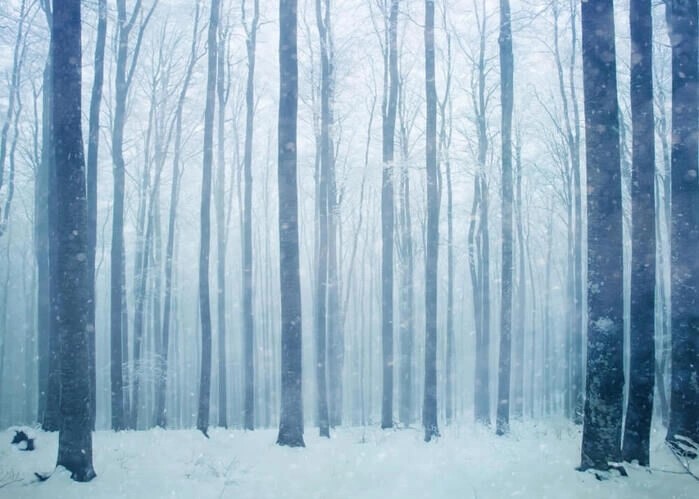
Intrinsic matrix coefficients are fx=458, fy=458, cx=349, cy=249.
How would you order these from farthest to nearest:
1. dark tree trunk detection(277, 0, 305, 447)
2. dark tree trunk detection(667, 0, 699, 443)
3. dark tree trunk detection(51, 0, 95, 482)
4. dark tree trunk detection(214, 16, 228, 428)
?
dark tree trunk detection(214, 16, 228, 428) → dark tree trunk detection(277, 0, 305, 447) → dark tree trunk detection(667, 0, 699, 443) → dark tree trunk detection(51, 0, 95, 482)

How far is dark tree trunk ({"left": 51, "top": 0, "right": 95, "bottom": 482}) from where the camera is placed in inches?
249

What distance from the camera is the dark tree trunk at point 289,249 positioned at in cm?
877

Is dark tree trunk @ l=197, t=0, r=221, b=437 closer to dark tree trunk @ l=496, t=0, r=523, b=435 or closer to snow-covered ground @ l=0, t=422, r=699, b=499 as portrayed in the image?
snow-covered ground @ l=0, t=422, r=699, b=499

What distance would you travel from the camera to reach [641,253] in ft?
22.6

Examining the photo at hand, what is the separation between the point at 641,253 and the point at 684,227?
1.38m

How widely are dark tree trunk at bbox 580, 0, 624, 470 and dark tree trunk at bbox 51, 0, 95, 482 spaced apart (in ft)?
22.2

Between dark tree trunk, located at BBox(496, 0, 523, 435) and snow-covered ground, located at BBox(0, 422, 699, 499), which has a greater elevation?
dark tree trunk, located at BBox(496, 0, 523, 435)

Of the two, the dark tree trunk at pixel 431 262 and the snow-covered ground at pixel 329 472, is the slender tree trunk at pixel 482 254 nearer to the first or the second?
the dark tree trunk at pixel 431 262

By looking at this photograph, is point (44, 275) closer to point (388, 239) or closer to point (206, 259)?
point (206, 259)

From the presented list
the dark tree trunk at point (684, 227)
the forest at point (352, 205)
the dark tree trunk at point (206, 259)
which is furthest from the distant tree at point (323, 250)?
the dark tree trunk at point (684, 227)

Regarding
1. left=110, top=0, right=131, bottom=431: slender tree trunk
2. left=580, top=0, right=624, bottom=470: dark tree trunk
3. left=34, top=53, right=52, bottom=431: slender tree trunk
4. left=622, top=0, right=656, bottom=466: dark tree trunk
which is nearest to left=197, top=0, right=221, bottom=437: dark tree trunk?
left=110, top=0, right=131, bottom=431: slender tree trunk

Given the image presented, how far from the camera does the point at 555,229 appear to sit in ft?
110

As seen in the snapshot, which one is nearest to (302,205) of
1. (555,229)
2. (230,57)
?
(230,57)

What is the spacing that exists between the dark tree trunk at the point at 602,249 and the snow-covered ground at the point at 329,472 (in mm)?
630
